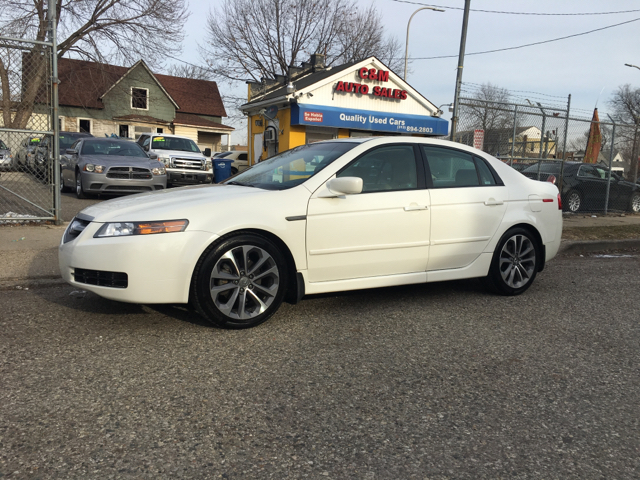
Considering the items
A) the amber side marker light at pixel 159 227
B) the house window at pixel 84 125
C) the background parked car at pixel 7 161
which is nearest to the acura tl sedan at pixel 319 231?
the amber side marker light at pixel 159 227

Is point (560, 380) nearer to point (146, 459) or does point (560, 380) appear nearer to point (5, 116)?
point (146, 459)

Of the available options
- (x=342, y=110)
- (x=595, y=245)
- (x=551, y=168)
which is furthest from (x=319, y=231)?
(x=342, y=110)

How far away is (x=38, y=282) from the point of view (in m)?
5.69

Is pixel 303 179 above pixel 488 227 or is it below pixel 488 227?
above

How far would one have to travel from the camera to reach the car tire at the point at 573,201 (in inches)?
537

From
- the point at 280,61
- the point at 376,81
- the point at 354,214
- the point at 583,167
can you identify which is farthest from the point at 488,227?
the point at 280,61

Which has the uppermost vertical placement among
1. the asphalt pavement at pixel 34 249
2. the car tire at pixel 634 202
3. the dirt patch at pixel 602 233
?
the car tire at pixel 634 202

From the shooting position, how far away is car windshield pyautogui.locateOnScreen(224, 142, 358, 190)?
15.5 feet

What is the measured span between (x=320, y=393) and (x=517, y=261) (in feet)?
10.6

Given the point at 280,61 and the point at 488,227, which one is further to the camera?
the point at 280,61

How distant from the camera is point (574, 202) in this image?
13773 mm

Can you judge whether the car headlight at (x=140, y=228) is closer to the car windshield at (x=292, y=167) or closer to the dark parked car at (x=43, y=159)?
the car windshield at (x=292, y=167)

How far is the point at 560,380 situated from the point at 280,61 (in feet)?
117

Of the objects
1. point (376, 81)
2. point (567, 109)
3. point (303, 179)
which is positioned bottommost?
point (303, 179)
